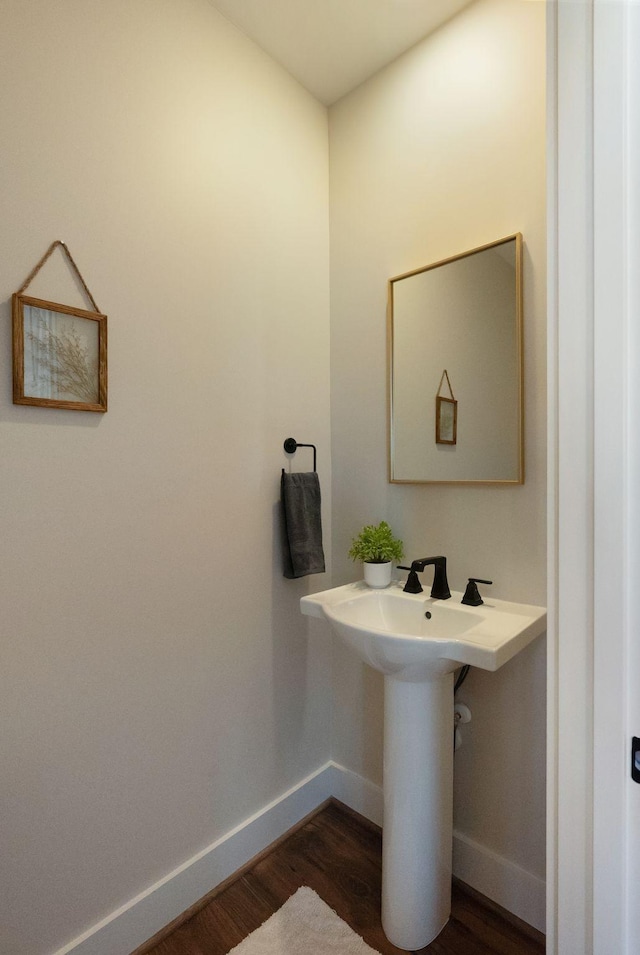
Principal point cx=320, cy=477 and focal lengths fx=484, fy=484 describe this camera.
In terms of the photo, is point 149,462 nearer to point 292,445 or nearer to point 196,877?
point 292,445

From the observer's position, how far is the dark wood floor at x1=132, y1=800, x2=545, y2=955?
1381mm

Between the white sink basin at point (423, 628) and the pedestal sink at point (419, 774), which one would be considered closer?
the white sink basin at point (423, 628)

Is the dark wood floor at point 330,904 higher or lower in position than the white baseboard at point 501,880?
lower

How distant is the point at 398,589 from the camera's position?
1688mm

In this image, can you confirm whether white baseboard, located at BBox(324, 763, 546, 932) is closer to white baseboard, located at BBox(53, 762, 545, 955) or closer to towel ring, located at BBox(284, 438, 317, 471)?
white baseboard, located at BBox(53, 762, 545, 955)

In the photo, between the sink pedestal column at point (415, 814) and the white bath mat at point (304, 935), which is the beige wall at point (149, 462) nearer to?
the white bath mat at point (304, 935)

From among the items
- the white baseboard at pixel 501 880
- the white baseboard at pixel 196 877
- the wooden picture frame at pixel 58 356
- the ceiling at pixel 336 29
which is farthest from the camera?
the ceiling at pixel 336 29

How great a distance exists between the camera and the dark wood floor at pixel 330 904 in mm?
1381

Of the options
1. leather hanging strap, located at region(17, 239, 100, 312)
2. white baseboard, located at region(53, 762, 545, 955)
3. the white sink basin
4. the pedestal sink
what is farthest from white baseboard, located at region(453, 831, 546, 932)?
leather hanging strap, located at region(17, 239, 100, 312)

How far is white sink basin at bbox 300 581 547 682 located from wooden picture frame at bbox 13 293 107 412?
90 cm

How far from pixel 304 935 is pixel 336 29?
286cm

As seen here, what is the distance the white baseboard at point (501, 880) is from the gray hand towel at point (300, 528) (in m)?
1.01

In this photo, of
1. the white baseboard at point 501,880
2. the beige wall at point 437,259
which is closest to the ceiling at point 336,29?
→ the beige wall at point 437,259

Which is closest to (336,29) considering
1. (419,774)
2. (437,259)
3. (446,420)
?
(437,259)
